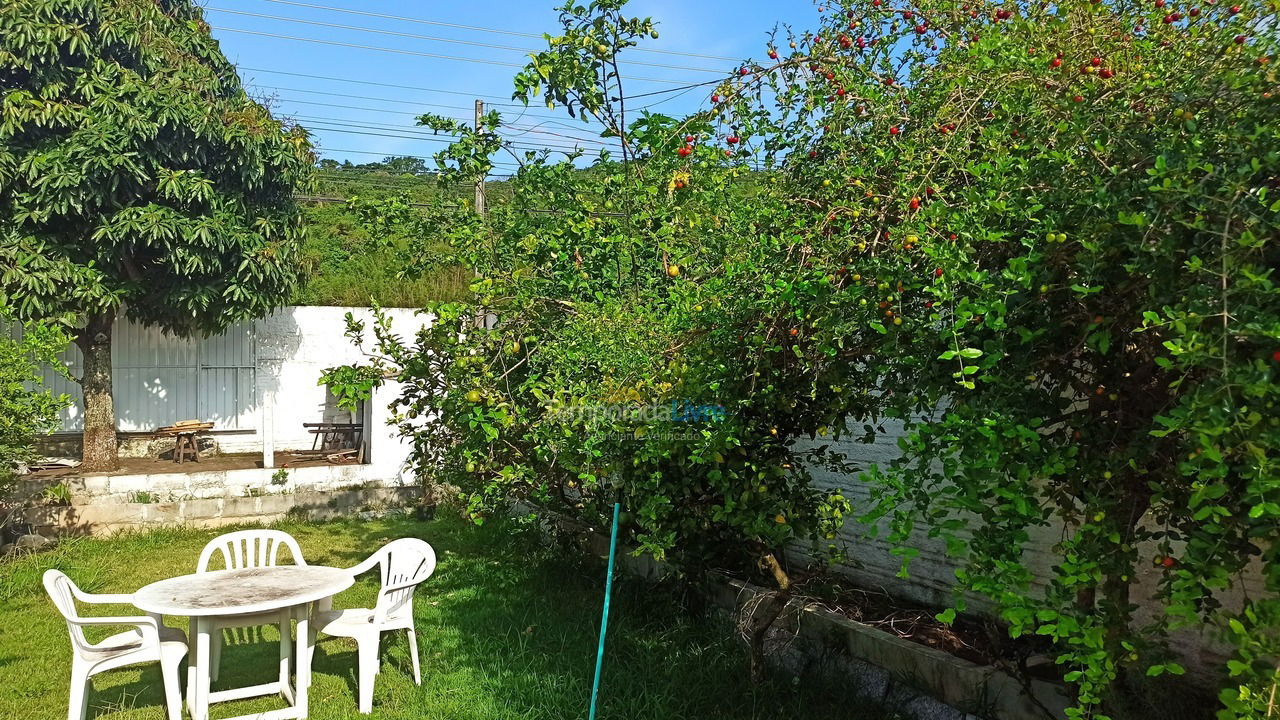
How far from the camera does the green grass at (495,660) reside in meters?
4.27

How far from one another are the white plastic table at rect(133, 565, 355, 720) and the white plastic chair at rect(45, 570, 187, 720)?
0.08 metres

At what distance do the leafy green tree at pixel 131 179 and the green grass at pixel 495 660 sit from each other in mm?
2789

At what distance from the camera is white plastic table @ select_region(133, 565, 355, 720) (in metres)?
4.12

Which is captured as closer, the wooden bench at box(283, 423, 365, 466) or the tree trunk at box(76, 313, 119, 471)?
the tree trunk at box(76, 313, 119, 471)

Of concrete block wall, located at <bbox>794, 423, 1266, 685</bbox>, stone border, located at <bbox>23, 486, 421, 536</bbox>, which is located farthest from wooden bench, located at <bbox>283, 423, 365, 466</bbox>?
concrete block wall, located at <bbox>794, 423, 1266, 685</bbox>

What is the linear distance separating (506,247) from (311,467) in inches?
205

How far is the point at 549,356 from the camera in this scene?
4570 mm

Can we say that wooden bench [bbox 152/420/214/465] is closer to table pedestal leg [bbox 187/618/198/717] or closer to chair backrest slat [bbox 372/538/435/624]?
chair backrest slat [bbox 372/538/435/624]

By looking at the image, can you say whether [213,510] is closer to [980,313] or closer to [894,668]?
[894,668]

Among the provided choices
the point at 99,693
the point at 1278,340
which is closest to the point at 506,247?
the point at 99,693

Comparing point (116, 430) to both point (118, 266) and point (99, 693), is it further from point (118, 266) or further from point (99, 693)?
point (99, 693)

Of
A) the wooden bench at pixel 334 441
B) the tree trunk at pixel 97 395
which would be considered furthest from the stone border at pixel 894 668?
the tree trunk at pixel 97 395

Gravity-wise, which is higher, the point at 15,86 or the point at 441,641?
the point at 15,86

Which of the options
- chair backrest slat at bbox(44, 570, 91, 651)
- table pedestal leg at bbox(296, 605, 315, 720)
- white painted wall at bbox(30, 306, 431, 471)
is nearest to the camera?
chair backrest slat at bbox(44, 570, 91, 651)
